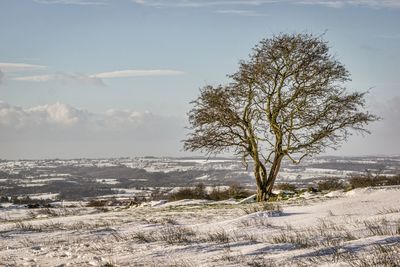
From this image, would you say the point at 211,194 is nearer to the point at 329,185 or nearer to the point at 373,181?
the point at 329,185

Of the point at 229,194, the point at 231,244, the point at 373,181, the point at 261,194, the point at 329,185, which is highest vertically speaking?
the point at 231,244

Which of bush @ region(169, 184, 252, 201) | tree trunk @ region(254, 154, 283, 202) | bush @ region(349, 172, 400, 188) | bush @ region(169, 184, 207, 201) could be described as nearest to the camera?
tree trunk @ region(254, 154, 283, 202)

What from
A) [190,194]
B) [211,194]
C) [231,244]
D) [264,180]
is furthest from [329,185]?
[231,244]

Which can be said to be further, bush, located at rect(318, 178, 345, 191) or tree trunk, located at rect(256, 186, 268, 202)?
bush, located at rect(318, 178, 345, 191)

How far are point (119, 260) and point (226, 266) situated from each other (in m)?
2.08

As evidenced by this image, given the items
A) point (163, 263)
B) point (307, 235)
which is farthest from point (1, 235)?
point (307, 235)

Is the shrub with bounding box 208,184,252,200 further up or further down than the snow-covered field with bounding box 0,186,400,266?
further down

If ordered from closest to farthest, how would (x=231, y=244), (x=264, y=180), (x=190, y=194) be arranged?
(x=231, y=244), (x=264, y=180), (x=190, y=194)

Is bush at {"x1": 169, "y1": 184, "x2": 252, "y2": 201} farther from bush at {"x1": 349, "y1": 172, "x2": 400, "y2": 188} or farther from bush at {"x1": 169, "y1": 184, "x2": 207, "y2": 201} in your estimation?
bush at {"x1": 349, "y1": 172, "x2": 400, "y2": 188}

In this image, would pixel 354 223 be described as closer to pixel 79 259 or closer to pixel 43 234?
pixel 79 259

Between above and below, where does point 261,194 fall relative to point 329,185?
above

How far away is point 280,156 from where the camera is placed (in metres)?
26.2

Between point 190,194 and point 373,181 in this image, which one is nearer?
point 373,181

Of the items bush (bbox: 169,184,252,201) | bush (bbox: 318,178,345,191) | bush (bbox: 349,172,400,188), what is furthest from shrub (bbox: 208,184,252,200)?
bush (bbox: 349,172,400,188)
